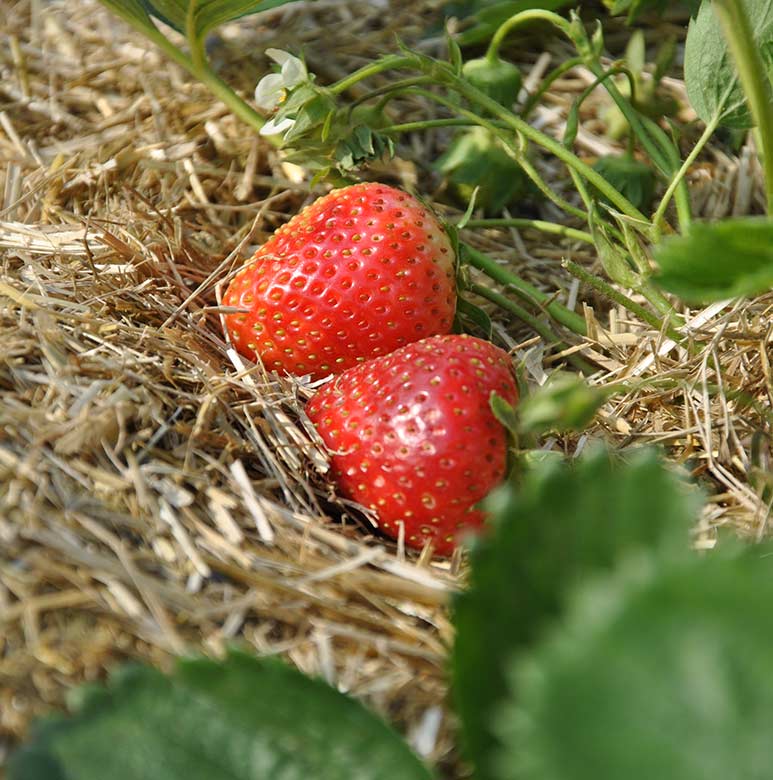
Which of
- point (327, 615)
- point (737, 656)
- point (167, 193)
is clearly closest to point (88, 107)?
point (167, 193)

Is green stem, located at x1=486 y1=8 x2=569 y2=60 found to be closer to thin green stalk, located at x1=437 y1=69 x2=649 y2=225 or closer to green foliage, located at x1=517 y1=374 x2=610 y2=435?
thin green stalk, located at x1=437 y1=69 x2=649 y2=225

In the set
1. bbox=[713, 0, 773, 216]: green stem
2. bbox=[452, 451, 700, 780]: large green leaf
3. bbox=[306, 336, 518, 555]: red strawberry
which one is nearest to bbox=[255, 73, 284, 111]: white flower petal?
bbox=[306, 336, 518, 555]: red strawberry

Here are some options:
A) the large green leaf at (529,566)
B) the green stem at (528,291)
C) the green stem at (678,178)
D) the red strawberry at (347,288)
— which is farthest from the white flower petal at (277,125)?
the large green leaf at (529,566)

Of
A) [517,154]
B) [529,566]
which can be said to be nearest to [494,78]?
[517,154]

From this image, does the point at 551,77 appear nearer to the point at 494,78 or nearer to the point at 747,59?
the point at 494,78

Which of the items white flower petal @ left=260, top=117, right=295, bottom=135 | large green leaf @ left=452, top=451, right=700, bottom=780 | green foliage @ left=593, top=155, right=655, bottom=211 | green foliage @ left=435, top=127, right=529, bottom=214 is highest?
white flower petal @ left=260, top=117, right=295, bottom=135

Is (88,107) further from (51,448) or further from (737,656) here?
(737,656)

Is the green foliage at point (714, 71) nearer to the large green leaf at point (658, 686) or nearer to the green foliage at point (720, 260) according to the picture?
the green foliage at point (720, 260)
